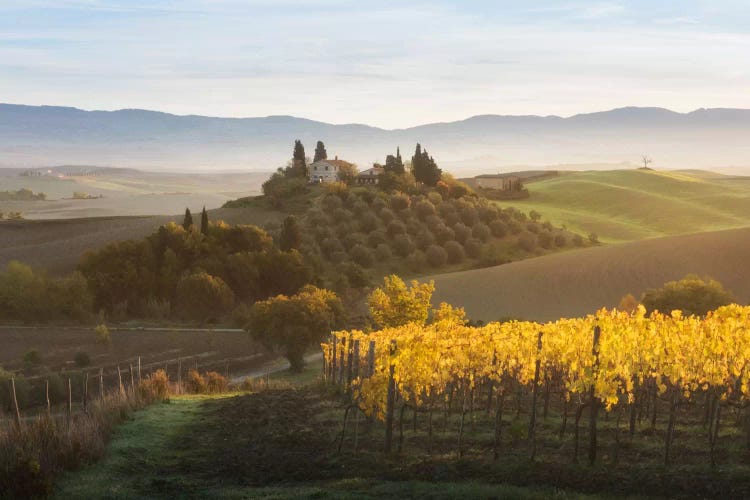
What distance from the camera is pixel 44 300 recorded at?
67.7m

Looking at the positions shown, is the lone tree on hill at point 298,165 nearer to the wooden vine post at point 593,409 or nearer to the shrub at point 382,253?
the shrub at point 382,253

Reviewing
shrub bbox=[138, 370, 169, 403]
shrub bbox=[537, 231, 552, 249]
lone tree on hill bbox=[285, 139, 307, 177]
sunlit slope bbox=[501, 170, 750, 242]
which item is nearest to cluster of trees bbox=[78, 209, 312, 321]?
shrub bbox=[138, 370, 169, 403]

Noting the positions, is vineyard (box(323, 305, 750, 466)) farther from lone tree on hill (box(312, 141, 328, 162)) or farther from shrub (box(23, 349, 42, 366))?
lone tree on hill (box(312, 141, 328, 162))

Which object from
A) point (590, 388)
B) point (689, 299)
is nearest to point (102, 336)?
point (689, 299)

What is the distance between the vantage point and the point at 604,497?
56.1ft

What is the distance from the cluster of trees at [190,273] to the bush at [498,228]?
35574 mm

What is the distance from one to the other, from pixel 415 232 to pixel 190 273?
34.5 metres

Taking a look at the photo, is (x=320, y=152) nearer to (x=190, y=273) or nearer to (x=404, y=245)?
(x=404, y=245)

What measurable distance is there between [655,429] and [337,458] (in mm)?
7971

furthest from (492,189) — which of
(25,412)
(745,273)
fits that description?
(25,412)

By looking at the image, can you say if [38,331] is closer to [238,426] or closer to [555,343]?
[238,426]

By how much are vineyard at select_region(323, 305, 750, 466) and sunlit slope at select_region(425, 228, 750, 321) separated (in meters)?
42.6

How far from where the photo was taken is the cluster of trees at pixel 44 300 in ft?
221

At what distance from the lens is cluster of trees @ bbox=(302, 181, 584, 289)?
9862 cm
